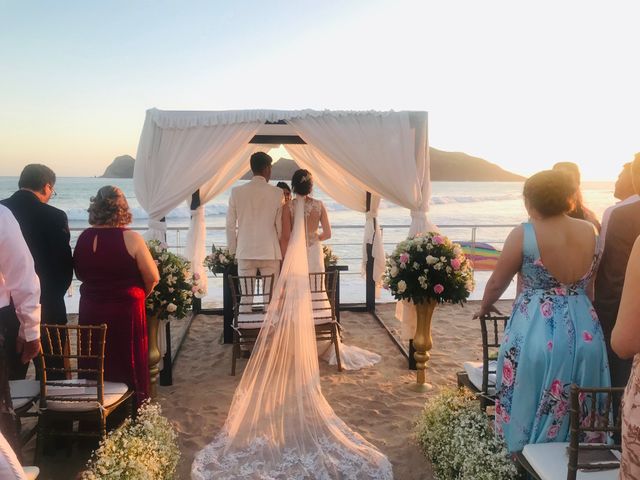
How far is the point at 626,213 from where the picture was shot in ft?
8.42

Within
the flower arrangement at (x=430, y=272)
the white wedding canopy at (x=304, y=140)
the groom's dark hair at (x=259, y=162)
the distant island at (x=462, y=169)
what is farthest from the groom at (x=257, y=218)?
the distant island at (x=462, y=169)

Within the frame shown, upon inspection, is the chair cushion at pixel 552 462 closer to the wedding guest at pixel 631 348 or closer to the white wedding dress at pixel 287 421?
the wedding guest at pixel 631 348

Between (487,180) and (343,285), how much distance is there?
41870 mm

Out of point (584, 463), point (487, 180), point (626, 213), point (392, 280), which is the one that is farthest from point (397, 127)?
point (487, 180)

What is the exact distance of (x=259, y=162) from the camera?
464 cm

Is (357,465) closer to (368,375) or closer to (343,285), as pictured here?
(368,375)

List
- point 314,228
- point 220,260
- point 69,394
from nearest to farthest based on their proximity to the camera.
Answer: point 69,394, point 314,228, point 220,260

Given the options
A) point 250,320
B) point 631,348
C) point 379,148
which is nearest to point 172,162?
point 250,320

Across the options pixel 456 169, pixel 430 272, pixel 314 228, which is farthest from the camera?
pixel 456 169

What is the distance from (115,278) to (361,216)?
22642 mm

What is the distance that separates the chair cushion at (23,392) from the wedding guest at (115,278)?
370mm

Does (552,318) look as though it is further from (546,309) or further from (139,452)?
→ (139,452)

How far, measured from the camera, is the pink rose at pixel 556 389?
2.31 meters

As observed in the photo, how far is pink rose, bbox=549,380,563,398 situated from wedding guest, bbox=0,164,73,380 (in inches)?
115
